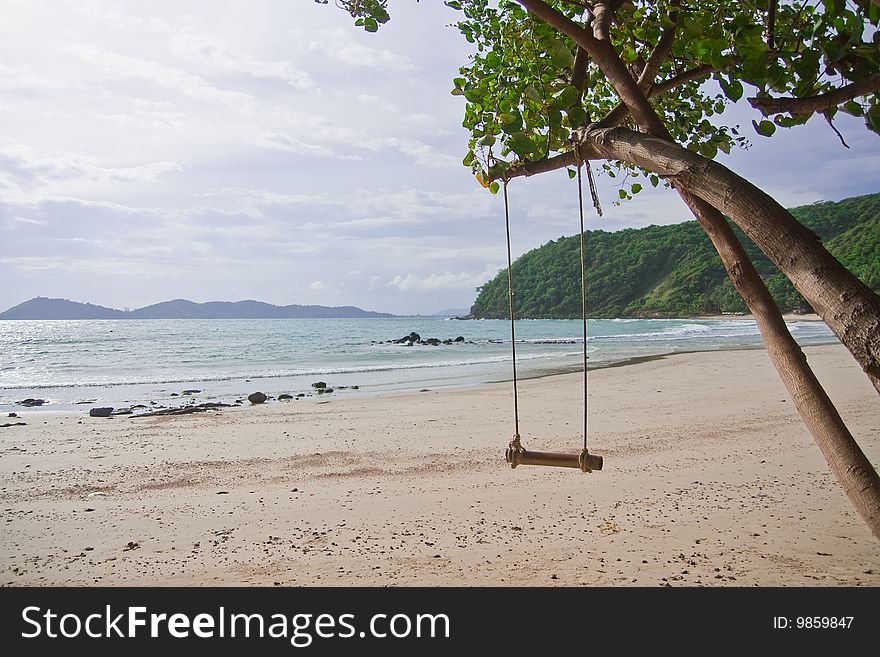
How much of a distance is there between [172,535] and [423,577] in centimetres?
205

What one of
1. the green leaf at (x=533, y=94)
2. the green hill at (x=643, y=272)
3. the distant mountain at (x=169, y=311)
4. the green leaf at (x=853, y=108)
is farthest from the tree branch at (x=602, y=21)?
the distant mountain at (x=169, y=311)

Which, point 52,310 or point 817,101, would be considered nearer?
point 817,101

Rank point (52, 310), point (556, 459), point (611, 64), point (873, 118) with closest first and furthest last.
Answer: point (611, 64)
point (873, 118)
point (556, 459)
point (52, 310)

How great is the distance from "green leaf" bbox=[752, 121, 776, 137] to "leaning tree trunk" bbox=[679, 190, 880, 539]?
0.34 meters

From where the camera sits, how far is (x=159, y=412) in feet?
41.1

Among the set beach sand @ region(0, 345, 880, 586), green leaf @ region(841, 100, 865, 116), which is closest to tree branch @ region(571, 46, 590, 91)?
green leaf @ region(841, 100, 865, 116)

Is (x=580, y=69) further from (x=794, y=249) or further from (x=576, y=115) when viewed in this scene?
(x=794, y=249)

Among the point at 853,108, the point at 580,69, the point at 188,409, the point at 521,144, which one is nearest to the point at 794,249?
the point at 521,144

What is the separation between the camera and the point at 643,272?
241 feet

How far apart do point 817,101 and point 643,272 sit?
74154mm

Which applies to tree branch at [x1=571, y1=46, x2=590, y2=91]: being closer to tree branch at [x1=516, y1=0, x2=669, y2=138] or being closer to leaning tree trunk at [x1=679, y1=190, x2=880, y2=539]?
tree branch at [x1=516, y1=0, x2=669, y2=138]

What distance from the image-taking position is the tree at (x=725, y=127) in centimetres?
208

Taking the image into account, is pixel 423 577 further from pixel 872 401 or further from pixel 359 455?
pixel 872 401

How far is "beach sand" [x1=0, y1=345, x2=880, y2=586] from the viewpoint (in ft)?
12.7
